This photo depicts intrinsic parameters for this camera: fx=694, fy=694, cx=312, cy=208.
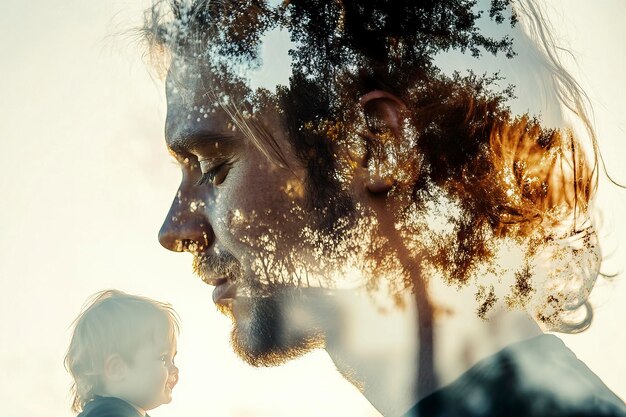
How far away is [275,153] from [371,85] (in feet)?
0.77

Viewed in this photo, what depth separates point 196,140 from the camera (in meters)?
1.44

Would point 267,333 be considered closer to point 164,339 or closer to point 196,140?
point 196,140

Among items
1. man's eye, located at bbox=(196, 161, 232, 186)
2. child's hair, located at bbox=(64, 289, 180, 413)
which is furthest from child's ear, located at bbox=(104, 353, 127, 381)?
man's eye, located at bbox=(196, 161, 232, 186)

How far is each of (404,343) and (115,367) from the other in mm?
1668

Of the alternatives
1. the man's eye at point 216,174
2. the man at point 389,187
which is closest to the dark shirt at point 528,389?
the man at point 389,187

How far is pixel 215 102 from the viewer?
1420mm

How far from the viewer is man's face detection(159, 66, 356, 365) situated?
1.39 meters

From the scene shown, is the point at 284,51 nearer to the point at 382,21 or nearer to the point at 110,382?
the point at 382,21

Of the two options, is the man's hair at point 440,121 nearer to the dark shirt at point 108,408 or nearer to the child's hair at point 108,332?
the dark shirt at point 108,408

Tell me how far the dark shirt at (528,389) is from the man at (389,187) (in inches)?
0.9

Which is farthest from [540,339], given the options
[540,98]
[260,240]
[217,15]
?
[217,15]

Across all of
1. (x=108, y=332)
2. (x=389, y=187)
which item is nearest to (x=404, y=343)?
(x=389, y=187)

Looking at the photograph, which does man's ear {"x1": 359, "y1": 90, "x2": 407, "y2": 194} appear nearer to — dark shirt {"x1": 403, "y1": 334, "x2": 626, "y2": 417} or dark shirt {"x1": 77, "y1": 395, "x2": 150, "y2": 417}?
dark shirt {"x1": 403, "y1": 334, "x2": 626, "y2": 417}

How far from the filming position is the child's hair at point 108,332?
8.56 ft
